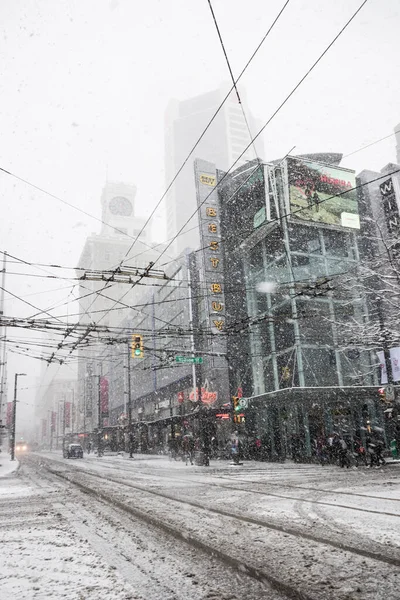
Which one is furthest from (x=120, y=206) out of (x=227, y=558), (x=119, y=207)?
(x=227, y=558)

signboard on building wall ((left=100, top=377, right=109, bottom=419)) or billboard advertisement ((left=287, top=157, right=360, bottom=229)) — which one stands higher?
billboard advertisement ((left=287, top=157, right=360, bottom=229))

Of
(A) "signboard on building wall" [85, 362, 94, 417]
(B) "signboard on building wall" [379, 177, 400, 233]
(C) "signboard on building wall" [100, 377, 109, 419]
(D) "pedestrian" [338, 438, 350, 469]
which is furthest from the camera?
(A) "signboard on building wall" [85, 362, 94, 417]

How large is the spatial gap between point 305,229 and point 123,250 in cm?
9449

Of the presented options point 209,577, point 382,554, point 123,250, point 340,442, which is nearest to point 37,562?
point 209,577

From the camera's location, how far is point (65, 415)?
95.2 meters

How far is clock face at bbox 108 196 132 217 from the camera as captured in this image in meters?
144

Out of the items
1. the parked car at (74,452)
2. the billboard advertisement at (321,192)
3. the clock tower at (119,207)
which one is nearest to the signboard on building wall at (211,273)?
the billboard advertisement at (321,192)

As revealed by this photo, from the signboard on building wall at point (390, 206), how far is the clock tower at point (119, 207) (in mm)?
116831

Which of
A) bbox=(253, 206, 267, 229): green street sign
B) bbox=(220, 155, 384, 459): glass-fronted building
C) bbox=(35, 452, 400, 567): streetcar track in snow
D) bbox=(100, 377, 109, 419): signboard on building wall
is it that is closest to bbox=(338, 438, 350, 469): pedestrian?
bbox=(220, 155, 384, 459): glass-fronted building

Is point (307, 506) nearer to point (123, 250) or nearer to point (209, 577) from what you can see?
point (209, 577)

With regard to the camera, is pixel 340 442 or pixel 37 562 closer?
pixel 37 562

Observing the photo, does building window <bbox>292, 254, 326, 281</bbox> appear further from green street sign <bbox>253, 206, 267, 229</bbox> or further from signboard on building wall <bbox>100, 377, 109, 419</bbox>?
signboard on building wall <bbox>100, 377, 109, 419</bbox>

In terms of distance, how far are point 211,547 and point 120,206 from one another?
147 meters

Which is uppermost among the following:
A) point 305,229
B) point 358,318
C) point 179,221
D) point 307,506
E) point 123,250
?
point 179,221
